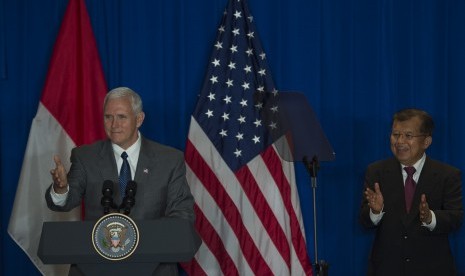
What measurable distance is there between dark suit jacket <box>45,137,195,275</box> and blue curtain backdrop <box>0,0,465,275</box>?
→ 1368mm

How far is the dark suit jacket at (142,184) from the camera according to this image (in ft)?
10.5

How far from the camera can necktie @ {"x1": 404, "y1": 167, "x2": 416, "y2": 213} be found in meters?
3.80

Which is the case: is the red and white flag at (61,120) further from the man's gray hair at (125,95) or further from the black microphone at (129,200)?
the black microphone at (129,200)

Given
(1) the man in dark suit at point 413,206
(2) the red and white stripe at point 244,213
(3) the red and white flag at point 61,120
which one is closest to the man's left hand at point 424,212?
(1) the man in dark suit at point 413,206

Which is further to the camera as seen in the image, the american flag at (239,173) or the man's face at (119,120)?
the american flag at (239,173)

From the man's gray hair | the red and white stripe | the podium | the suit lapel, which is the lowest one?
the red and white stripe

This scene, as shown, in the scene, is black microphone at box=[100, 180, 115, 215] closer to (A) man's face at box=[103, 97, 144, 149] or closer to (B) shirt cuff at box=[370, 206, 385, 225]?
(A) man's face at box=[103, 97, 144, 149]

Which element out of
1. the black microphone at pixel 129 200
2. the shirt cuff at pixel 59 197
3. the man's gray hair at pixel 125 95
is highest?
the man's gray hair at pixel 125 95

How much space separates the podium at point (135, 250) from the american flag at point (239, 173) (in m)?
1.84

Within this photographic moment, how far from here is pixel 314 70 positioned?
473 cm

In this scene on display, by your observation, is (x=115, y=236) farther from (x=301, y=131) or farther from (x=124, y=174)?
(x=301, y=131)

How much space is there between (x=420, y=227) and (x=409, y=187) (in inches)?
9.1

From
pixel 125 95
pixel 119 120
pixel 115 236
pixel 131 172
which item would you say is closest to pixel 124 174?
pixel 131 172

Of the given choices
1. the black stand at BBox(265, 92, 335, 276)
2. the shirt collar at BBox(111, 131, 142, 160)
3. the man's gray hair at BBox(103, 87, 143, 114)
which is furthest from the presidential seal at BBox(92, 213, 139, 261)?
the black stand at BBox(265, 92, 335, 276)
